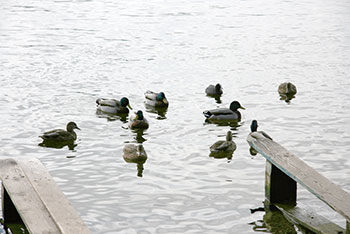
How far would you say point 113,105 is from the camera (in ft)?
42.0

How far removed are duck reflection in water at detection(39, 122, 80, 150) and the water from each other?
6.2 inches

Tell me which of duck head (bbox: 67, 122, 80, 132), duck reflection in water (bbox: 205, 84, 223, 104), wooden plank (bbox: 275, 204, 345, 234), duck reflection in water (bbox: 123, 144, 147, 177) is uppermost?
duck reflection in water (bbox: 205, 84, 223, 104)

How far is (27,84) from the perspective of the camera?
14805 millimetres

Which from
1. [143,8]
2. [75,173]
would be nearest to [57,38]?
[143,8]

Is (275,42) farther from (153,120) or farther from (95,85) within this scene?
(153,120)

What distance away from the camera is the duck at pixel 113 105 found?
1275 cm

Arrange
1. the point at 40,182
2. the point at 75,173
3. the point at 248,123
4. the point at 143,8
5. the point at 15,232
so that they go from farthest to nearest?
the point at 143,8
the point at 248,123
the point at 75,173
the point at 15,232
the point at 40,182

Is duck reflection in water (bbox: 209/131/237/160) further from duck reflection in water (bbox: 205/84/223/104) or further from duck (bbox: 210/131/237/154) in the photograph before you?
duck reflection in water (bbox: 205/84/223/104)

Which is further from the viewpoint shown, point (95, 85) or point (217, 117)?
point (95, 85)

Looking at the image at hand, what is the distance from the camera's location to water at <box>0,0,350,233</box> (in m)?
8.59

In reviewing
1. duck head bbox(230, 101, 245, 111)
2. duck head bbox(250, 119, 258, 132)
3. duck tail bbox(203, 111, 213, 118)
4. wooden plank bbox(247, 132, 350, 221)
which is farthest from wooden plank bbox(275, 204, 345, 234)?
duck head bbox(230, 101, 245, 111)

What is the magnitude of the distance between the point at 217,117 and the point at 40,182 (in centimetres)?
631

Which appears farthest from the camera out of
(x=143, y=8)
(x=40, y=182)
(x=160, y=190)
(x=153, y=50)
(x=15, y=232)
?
(x=143, y=8)

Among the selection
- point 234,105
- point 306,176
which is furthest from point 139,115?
point 306,176
